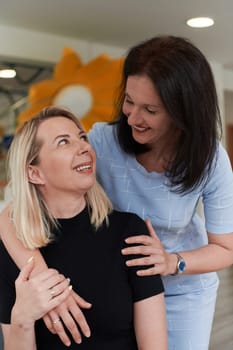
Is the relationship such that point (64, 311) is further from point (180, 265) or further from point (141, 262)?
point (180, 265)

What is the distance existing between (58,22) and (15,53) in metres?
0.46

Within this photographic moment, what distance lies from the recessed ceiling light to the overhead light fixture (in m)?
1.52

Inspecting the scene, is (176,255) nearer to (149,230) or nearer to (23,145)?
(149,230)

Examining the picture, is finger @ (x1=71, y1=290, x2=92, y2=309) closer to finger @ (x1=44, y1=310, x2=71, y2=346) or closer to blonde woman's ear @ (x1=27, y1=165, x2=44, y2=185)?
finger @ (x1=44, y1=310, x2=71, y2=346)

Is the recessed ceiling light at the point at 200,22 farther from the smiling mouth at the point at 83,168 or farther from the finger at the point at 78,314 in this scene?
the finger at the point at 78,314

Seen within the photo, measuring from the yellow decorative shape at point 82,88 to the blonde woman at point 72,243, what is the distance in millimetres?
2690

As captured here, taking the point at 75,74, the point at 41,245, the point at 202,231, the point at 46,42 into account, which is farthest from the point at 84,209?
the point at 46,42

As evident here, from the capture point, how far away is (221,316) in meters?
4.10

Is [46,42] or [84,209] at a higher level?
[46,42]

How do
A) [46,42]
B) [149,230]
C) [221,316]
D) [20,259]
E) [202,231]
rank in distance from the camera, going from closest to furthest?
[20,259] < [149,230] < [202,231] < [221,316] < [46,42]

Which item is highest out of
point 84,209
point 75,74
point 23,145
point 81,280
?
point 75,74

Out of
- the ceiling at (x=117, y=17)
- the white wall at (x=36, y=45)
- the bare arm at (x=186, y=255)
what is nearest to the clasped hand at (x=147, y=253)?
the bare arm at (x=186, y=255)

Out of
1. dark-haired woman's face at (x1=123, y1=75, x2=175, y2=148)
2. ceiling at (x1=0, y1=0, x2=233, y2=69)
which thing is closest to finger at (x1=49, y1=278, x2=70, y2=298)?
dark-haired woman's face at (x1=123, y1=75, x2=175, y2=148)

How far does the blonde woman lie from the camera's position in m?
1.27
